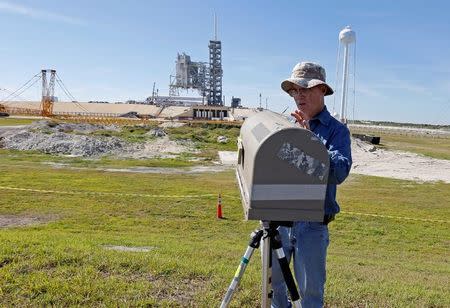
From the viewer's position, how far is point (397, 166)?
44.7 m

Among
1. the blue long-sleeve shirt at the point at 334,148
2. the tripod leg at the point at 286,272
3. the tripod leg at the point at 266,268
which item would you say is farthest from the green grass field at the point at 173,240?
the blue long-sleeve shirt at the point at 334,148

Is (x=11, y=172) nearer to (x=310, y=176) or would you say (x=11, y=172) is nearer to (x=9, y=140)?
(x=9, y=140)

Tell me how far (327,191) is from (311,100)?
909 mm

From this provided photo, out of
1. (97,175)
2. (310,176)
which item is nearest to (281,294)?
(310,176)

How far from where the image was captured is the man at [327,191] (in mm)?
4148

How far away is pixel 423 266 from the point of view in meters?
11.3

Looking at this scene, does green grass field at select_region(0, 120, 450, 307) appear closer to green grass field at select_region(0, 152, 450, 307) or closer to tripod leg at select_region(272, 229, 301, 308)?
green grass field at select_region(0, 152, 450, 307)

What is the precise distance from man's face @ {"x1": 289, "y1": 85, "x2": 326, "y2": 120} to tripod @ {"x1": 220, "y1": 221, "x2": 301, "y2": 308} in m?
1.23

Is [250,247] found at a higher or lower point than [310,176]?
lower

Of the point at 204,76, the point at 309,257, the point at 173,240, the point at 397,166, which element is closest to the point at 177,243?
→ the point at 173,240

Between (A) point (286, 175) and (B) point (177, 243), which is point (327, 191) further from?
(B) point (177, 243)

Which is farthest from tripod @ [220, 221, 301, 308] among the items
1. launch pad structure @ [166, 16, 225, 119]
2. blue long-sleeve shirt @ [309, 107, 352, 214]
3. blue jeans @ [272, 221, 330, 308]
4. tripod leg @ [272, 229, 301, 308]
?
launch pad structure @ [166, 16, 225, 119]

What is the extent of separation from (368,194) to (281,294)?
77.5 feet

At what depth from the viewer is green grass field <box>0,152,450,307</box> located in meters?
5.59
